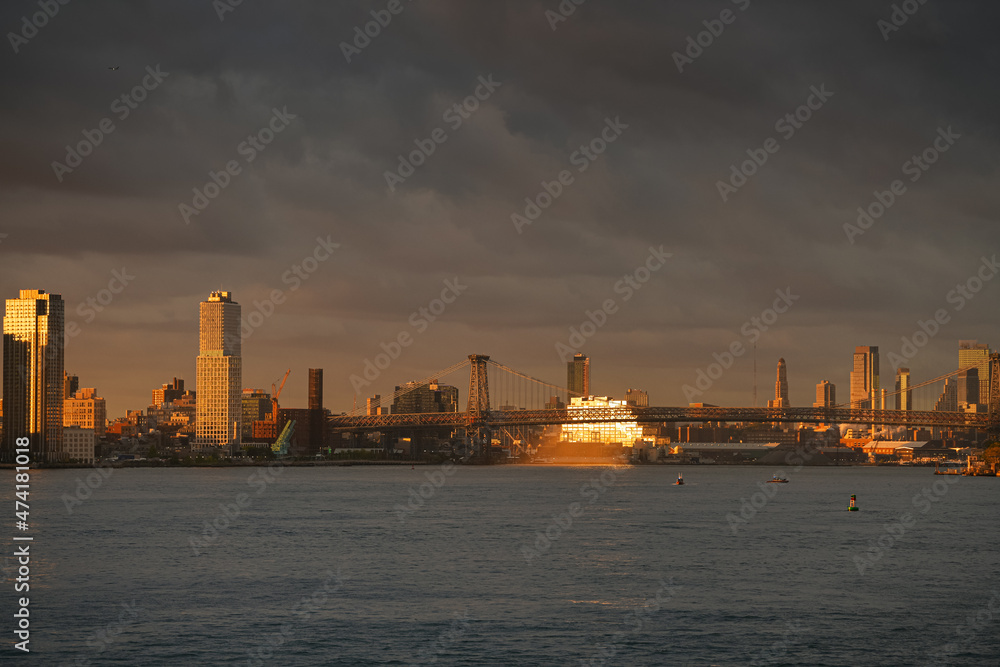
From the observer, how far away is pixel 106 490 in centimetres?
9519

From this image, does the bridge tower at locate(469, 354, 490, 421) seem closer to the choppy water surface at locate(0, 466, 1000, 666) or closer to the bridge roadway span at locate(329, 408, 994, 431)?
the bridge roadway span at locate(329, 408, 994, 431)

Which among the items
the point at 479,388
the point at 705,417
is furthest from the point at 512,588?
the point at 479,388

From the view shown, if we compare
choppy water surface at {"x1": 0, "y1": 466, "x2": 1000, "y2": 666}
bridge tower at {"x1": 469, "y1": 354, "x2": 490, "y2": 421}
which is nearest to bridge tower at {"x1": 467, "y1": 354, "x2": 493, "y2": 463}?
bridge tower at {"x1": 469, "y1": 354, "x2": 490, "y2": 421}

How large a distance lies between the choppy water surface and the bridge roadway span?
72982 millimetres

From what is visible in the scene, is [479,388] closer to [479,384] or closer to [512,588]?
[479,384]

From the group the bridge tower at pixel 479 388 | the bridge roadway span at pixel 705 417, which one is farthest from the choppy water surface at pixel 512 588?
the bridge tower at pixel 479 388

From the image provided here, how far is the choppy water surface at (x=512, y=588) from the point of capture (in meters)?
26.0

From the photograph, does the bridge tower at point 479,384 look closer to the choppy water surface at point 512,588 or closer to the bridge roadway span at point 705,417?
the bridge roadway span at point 705,417

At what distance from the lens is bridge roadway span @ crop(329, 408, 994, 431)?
13912cm

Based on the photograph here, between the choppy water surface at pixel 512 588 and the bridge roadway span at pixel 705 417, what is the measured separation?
72982 millimetres

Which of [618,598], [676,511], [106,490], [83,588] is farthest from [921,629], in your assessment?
[106,490]

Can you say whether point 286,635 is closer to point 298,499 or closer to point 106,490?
point 298,499

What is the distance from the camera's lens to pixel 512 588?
34.3 m

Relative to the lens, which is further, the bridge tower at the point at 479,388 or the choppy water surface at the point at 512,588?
the bridge tower at the point at 479,388
